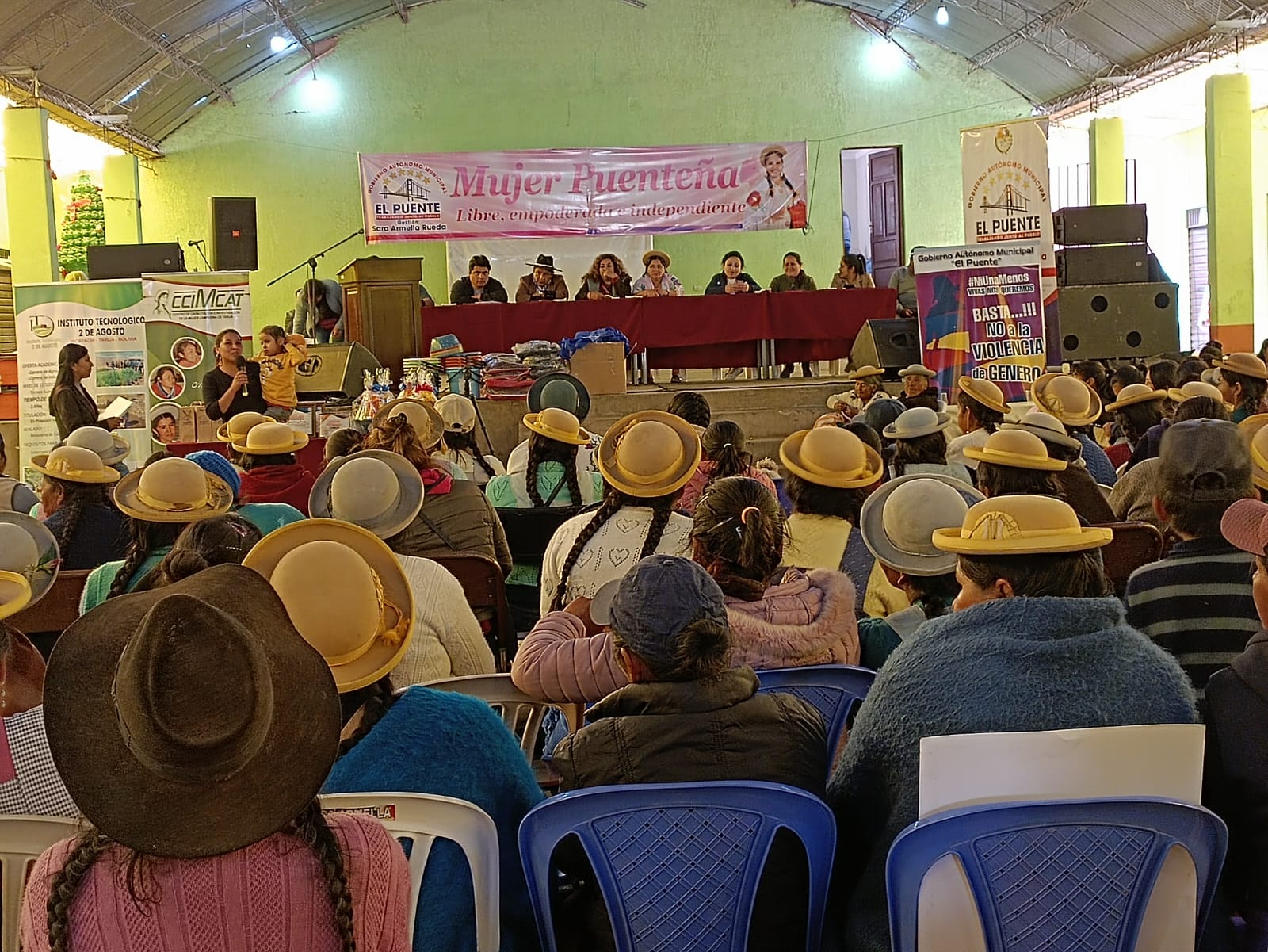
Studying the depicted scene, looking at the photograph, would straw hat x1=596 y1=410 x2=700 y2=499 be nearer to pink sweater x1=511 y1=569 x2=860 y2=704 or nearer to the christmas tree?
pink sweater x1=511 y1=569 x2=860 y2=704

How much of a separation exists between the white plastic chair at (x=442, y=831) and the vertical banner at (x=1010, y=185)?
29.0ft

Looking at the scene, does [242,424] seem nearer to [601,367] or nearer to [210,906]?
[601,367]

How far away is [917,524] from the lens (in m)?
2.59

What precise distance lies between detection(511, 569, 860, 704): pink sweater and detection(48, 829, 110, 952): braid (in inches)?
45.0

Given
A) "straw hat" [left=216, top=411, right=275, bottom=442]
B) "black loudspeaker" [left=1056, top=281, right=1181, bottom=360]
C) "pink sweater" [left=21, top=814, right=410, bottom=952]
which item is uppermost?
→ "black loudspeaker" [left=1056, top=281, right=1181, bottom=360]

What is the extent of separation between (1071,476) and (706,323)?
626cm

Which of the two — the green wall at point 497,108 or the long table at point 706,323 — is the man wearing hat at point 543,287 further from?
the green wall at point 497,108

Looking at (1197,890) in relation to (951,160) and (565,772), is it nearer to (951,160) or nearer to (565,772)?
(565,772)

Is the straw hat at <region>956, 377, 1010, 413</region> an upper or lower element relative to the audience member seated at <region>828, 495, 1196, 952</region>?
upper

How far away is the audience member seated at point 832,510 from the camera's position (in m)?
3.29

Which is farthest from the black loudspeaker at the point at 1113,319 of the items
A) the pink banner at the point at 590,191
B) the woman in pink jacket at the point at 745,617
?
the woman in pink jacket at the point at 745,617

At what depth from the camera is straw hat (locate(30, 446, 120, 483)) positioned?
13.3 feet

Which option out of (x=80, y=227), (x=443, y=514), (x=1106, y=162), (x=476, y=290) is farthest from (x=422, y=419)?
(x=1106, y=162)

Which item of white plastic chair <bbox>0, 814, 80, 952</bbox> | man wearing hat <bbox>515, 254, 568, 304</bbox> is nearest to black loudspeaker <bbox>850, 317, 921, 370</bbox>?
man wearing hat <bbox>515, 254, 568, 304</bbox>
